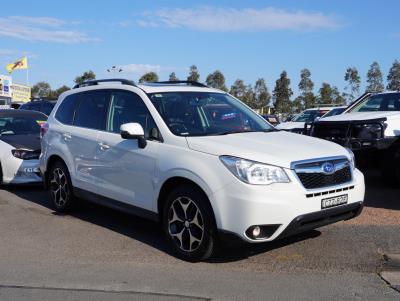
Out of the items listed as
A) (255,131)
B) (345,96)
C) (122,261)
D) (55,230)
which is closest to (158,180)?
(122,261)

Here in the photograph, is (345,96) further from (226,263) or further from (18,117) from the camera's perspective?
(226,263)

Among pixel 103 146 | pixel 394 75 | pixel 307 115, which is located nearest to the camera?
pixel 103 146

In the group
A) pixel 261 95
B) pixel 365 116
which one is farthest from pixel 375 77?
pixel 365 116

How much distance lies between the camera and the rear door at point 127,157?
5.93 metres

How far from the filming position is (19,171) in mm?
9734

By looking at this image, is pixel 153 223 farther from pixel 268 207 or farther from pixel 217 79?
pixel 217 79

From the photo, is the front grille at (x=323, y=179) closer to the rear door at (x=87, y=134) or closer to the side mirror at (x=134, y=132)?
the side mirror at (x=134, y=132)

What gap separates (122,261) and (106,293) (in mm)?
945

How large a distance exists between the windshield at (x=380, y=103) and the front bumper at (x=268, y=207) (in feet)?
17.5

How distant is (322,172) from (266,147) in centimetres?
61

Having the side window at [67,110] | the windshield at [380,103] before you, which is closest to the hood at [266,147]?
the side window at [67,110]

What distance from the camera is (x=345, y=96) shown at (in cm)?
4316

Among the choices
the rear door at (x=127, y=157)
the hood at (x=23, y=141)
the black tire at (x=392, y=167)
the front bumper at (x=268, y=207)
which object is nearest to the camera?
the front bumper at (x=268, y=207)

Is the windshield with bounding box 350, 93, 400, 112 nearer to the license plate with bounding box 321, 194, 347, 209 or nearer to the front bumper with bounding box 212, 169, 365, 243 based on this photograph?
the license plate with bounding box 321, 194, 347, 209
